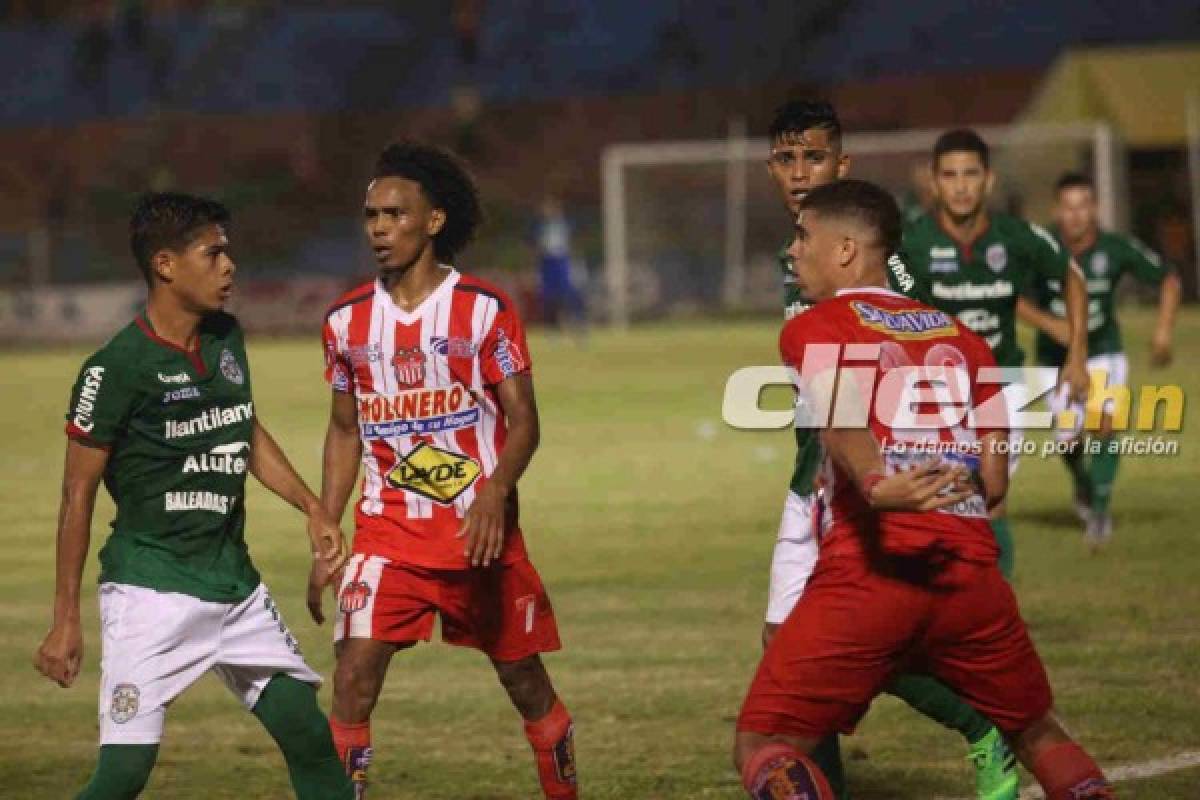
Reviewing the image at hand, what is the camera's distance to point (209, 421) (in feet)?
19.1

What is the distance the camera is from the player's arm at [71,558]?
5512mm

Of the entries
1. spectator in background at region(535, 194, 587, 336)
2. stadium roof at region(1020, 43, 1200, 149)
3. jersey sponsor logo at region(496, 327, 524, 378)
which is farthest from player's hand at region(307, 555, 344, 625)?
stadium roof at region(1020, 43, 1200, 149)

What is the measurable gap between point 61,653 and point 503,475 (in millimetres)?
1356

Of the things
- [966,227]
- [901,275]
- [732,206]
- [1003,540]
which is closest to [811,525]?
[901,275]

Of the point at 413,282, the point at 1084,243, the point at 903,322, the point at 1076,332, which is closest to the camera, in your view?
the point at 903,322

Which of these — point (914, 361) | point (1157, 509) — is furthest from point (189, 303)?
point (1157, 509)

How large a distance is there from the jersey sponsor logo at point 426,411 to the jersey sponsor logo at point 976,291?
423 cm

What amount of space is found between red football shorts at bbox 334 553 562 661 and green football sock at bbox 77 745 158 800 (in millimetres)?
814

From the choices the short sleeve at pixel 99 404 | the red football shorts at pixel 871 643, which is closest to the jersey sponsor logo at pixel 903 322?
the red football shorts at pixel 871 643

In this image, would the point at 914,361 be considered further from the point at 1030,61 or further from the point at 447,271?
the point at 1030,61

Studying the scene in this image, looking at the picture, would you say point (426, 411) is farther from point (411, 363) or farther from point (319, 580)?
point (319, 580)

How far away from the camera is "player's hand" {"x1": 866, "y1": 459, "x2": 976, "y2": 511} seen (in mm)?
4715

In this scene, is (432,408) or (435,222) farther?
(435,222)

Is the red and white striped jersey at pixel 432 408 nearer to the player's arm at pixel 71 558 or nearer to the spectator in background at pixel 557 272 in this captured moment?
the player's arm at pixel 71 558
